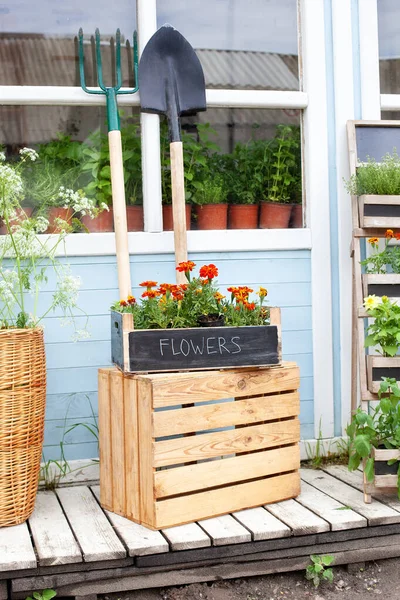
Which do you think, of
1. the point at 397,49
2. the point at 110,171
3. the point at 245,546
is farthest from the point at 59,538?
the point at 397,49

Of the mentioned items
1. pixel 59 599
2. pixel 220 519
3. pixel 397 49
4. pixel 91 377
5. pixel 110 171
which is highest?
pixel 397 49

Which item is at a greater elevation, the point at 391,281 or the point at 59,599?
the point at 391,281

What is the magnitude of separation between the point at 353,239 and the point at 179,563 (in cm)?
162

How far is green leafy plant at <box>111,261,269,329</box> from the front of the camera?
2945 millimetres

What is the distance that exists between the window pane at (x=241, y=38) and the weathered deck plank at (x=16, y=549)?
2.12 m

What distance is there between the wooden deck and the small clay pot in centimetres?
71

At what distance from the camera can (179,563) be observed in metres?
2.68

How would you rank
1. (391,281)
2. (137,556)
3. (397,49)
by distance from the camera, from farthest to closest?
(397,49) → (391,281) → (137,556)

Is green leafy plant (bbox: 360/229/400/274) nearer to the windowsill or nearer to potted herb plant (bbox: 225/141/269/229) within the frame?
the windowsill

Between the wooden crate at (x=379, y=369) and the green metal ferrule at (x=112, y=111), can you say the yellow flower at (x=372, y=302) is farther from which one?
the green metal ferrule at (x=112, y=111)

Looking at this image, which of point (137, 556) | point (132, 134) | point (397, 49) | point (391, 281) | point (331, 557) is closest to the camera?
point (137, 556)

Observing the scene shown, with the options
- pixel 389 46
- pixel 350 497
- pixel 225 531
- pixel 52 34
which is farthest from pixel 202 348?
pixel 389 46

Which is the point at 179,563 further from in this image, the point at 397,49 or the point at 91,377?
the point at 397,49

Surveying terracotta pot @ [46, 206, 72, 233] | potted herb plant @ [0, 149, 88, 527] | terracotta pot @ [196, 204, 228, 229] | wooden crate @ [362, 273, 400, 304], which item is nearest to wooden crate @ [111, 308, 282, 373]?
potted herb plant @ [0, 149, 88, 527]
